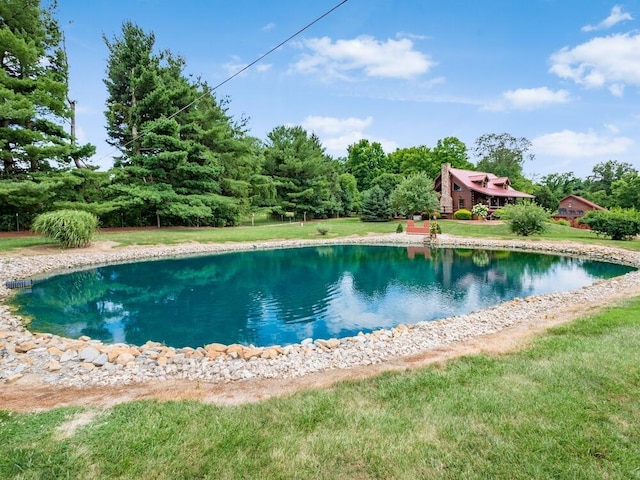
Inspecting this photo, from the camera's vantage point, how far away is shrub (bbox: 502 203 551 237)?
21734mm

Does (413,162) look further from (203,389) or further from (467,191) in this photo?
(203,389)

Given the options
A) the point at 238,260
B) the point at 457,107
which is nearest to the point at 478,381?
the point at 238,260

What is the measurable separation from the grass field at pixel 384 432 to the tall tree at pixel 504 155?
51.9m

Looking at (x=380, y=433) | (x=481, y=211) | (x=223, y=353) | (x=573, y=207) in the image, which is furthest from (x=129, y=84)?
(x=573, y=207)

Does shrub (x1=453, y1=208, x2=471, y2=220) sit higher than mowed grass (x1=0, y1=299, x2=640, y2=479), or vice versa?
shrub (x1=453, y1=208, x2=471, y2=220)

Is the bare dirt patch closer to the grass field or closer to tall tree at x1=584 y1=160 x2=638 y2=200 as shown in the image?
the grass field

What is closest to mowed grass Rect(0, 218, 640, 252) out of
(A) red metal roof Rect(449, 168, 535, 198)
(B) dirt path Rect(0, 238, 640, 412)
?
(A) red metal roof Rect(449, 168, 535, 198)

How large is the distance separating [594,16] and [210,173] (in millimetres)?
23043

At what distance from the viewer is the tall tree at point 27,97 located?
17.5 meters

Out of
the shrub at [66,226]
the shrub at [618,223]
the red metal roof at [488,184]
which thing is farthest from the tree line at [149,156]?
the shrub at [618,223]

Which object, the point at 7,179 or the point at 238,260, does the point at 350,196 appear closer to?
the point at 238,260

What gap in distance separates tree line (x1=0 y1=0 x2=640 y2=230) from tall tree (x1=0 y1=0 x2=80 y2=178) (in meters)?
0.06

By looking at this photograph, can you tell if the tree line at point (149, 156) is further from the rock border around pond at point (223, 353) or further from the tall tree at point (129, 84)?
the rock border around pond at point (223, 353)

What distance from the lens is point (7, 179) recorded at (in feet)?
59.3
